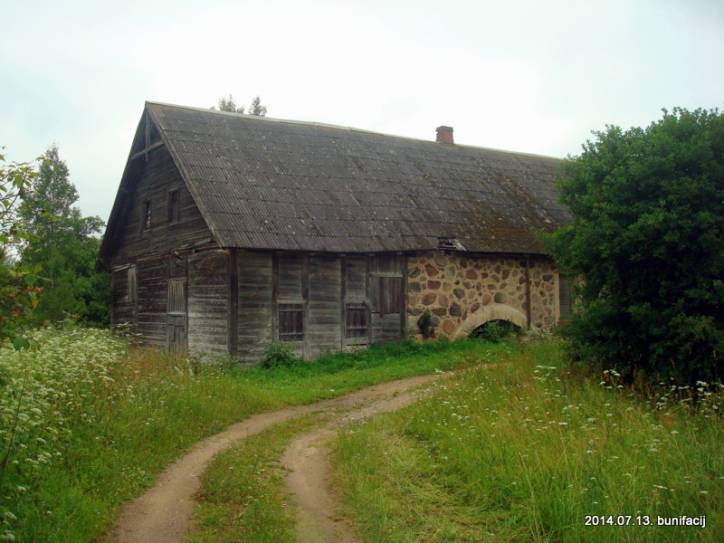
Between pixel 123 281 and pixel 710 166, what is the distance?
16.2 m

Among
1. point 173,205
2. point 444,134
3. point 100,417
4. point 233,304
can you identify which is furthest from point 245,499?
point 444,134

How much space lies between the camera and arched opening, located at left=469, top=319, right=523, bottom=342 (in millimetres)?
17078

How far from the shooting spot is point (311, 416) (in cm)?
969

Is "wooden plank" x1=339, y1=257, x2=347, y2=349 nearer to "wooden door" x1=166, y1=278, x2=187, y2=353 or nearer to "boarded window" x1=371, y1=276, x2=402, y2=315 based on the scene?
"boarded window" x1=371, y1=276, x2=402, y2=315

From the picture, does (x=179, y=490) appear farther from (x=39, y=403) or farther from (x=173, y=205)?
(x=173, y=205)

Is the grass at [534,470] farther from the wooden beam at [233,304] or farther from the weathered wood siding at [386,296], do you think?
the weathered wood siding at [386,296]

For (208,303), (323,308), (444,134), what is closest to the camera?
(208,303)

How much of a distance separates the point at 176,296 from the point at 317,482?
1050cm

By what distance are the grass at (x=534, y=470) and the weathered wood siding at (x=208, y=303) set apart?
6884 millimetres

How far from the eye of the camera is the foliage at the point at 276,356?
13.9 meters

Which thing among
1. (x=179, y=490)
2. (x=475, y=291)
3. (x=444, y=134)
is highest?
(x=444, y=134)

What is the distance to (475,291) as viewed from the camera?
17.2 metres

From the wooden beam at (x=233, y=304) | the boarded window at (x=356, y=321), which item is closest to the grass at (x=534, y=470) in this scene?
the wooden beam at (x=233, y=304)

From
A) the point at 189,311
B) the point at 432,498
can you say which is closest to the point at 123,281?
the point at 189,311
